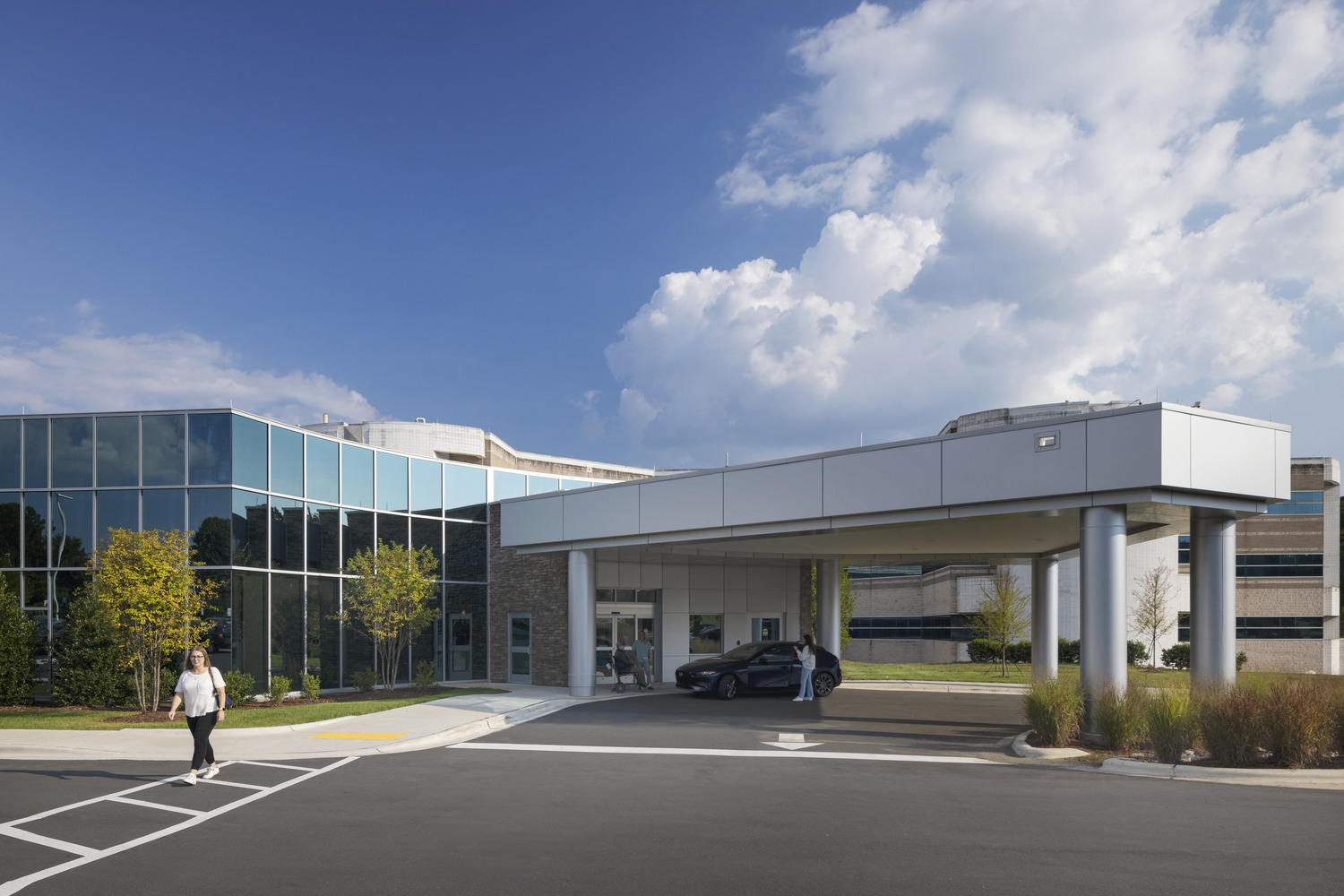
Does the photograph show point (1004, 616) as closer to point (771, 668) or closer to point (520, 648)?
point (771, 668)

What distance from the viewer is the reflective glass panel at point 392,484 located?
89.3ft

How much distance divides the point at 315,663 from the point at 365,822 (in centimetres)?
1629

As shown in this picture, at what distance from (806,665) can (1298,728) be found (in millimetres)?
12226

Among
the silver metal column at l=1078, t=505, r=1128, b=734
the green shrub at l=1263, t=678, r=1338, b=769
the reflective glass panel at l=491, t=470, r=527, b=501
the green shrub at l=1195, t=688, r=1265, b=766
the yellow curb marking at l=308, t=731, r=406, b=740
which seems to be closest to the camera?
the green shrub at l=1263, t=678, r=1338, b=769

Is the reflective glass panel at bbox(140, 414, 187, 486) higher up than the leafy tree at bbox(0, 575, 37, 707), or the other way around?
the reflective glass panel at bbox(140, 414, 187, 486)

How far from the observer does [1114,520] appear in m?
14.8

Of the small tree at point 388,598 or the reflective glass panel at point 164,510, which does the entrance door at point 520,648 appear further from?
the reflective glass panel at point 164,510

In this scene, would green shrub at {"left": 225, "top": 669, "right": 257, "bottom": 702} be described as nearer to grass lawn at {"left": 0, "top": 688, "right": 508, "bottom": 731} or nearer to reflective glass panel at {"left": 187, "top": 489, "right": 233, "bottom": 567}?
grass lawn at {"left": 0, "top": 688, "right": 508, "bottom": 731}

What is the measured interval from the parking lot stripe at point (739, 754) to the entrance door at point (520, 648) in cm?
1323

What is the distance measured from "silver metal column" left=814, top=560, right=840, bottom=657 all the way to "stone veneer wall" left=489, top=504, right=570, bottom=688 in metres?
8.20

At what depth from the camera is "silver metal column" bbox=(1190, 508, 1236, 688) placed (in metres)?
15.8

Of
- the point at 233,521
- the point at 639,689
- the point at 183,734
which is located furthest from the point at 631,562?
the point at 183,734

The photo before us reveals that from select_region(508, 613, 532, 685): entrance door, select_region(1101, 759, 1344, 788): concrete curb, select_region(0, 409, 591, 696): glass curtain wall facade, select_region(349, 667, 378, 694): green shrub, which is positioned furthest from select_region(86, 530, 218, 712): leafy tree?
select_region(1101, 759, 1344, 788): concrete curb

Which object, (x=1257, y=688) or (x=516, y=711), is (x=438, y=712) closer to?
(x=516, y=711)
